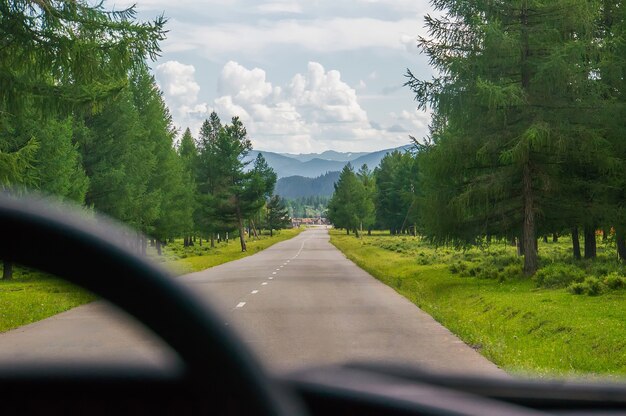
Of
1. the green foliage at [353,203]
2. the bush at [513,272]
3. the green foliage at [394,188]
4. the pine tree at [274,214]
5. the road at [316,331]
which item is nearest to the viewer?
the road at [316,331]

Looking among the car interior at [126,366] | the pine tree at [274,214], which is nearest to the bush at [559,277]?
the car interior at [126,366]

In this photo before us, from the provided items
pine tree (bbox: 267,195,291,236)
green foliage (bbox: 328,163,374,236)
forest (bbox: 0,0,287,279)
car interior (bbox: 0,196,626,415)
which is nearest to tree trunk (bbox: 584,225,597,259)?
forest (bbox: 0,0,287,279)

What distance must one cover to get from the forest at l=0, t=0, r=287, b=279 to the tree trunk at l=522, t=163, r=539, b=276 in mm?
11183

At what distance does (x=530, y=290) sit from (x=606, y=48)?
867 centimetres

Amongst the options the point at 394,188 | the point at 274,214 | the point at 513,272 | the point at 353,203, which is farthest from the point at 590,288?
the point at 274,214

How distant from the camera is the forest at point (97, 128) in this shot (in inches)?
632

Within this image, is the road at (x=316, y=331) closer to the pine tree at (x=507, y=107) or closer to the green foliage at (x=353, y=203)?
the pine tree at (x=507, y=107)

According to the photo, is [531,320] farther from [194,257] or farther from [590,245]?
[194,257]

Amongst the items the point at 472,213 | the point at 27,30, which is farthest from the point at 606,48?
the point at 27,30

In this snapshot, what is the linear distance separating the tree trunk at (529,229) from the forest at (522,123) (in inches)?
Result: 1.3

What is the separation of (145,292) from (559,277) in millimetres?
21585

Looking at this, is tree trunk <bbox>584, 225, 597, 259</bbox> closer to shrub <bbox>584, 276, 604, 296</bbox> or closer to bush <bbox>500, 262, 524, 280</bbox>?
bush <bbox>500, 262, 524, 280</bbox>

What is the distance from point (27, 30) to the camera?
15.8 meters

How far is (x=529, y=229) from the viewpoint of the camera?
25188mm
